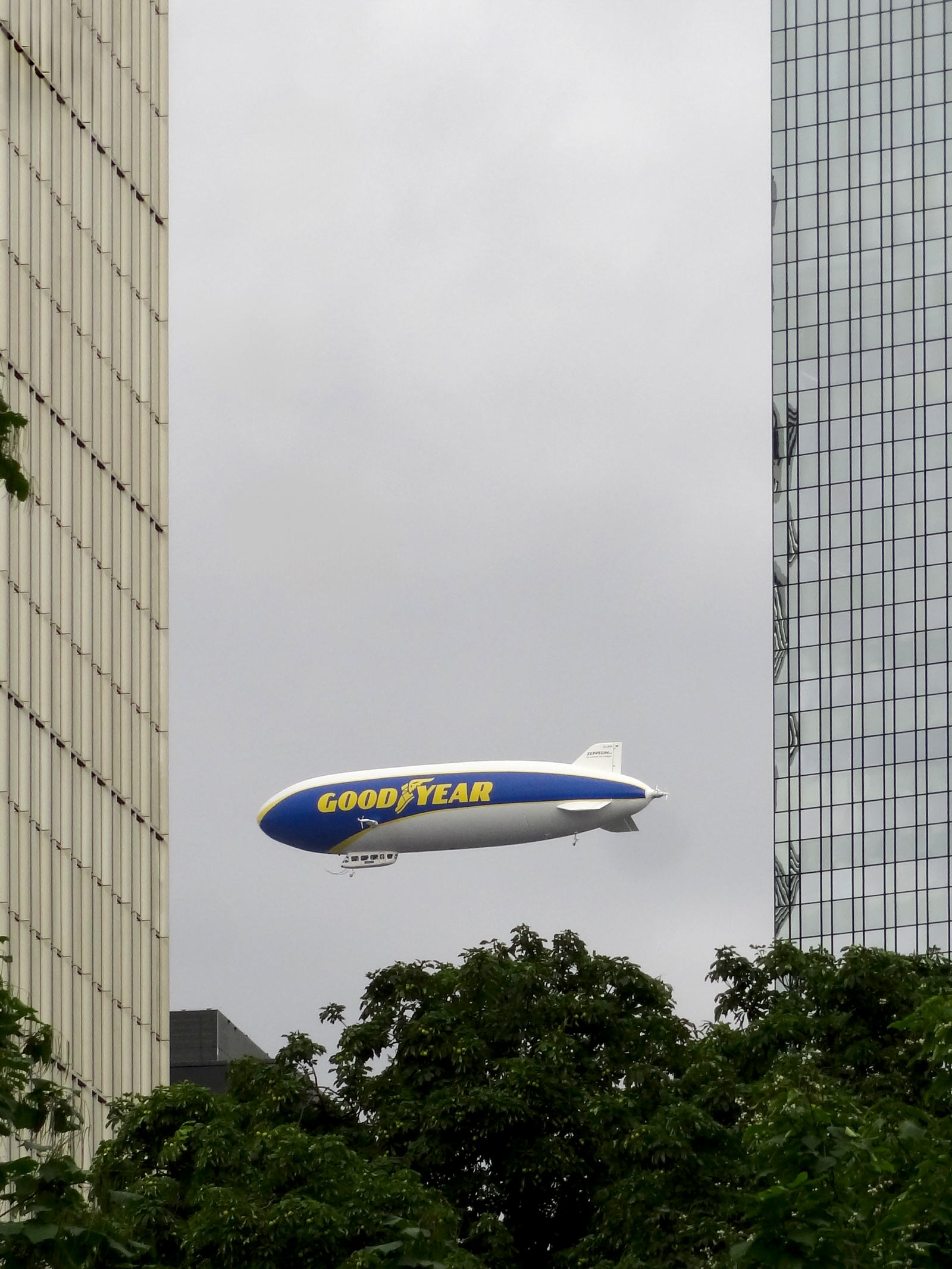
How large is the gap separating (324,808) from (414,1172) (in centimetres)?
9540

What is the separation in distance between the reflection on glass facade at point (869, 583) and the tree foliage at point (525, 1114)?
142926mm

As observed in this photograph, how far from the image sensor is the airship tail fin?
147 metres

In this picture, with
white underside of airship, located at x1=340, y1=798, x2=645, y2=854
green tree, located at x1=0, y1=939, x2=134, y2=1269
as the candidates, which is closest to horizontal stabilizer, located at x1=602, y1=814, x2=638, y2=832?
white underside of airship, located at x1=340, y1=798, x2=645, y2=854

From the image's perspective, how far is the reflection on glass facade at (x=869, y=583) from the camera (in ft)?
614

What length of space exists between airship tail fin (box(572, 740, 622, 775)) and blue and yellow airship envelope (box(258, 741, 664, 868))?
12019mm

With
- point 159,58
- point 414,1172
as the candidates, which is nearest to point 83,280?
point 159,58

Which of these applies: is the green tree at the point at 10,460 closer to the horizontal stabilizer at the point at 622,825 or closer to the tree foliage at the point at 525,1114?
the tree foliage at the point at 525,1114

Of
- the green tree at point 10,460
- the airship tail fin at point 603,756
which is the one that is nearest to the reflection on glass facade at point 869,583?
the airship tail fin at point 603,756

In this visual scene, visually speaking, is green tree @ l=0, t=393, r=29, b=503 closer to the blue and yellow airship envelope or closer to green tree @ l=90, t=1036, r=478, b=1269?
green tree @ l=90, t=1036, r=478, b=1269

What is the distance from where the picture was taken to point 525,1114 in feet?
128

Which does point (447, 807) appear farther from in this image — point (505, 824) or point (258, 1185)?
point (258, 1185)

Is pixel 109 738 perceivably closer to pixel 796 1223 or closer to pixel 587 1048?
pixel 587 1048

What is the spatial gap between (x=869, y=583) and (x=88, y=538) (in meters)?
108

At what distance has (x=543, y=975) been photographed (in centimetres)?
4338
